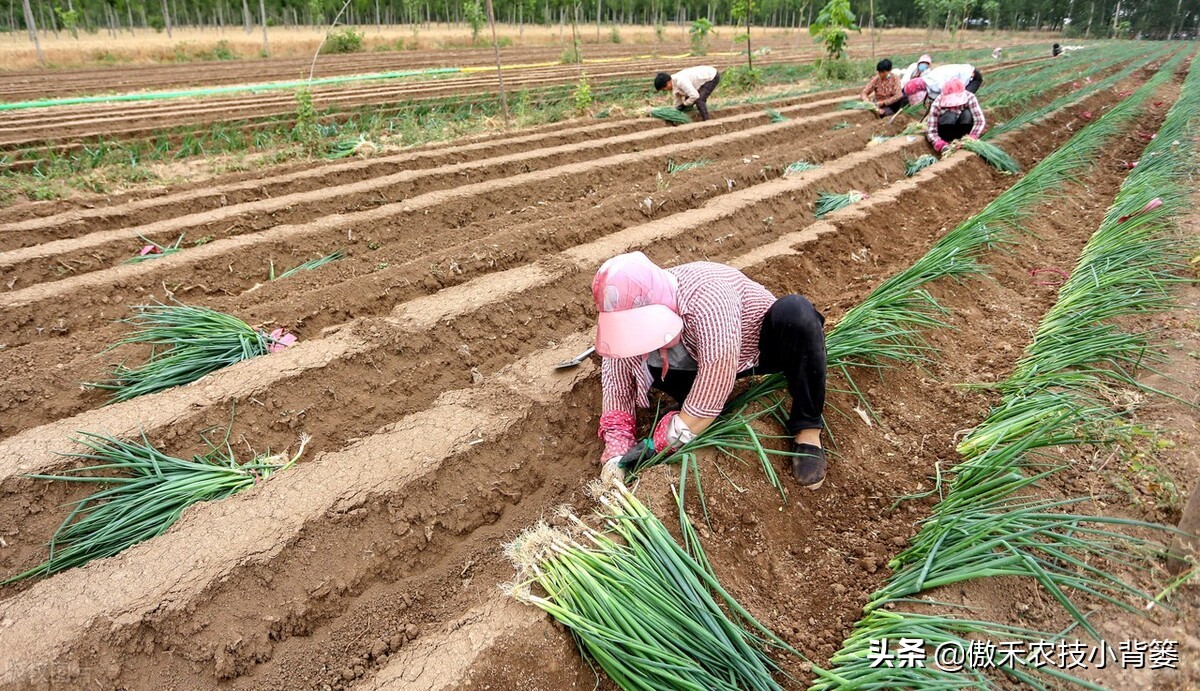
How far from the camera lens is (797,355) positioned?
7.35ft

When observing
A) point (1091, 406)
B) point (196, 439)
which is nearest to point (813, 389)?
point (1091, 406)

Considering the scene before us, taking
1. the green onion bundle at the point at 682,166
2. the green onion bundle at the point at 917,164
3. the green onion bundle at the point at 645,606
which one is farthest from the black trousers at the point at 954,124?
the green onion bundle at the point at 645,606

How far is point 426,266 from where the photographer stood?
13.3ft

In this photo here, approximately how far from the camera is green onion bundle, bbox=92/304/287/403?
310cm

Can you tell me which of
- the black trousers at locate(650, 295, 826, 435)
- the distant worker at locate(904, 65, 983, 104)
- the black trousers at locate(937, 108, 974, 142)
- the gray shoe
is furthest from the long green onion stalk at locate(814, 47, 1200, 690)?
the distant worker at locate(904, 65, 983, 104)

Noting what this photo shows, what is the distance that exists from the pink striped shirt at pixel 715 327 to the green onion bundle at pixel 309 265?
2755 millimetres

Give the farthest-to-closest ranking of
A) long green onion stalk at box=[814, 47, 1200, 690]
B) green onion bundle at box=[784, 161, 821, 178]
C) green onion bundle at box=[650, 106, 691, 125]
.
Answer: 1. green onion bundle at box=[650, 106, 691, 125]
2. green onion bundle at box=[784, 161, 821, 178]
3. long green onion stalk at box=[814, 47, 1200, 690]

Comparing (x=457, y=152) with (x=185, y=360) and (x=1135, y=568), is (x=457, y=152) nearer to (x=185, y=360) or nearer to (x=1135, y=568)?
(x=185, y=360)

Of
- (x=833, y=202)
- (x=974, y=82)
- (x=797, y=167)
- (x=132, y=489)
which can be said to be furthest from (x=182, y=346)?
(x=974, y=82)

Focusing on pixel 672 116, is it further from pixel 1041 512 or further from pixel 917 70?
pixel 1041 512

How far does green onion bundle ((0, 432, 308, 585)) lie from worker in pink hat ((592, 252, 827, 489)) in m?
1.38

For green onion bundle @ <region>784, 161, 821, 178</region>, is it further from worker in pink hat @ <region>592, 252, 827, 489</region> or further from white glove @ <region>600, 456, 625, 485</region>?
white glove @ <region>600, 456, 625, 485</region>

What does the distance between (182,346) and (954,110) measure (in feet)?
23.4

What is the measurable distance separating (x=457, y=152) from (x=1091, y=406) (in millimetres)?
5929
